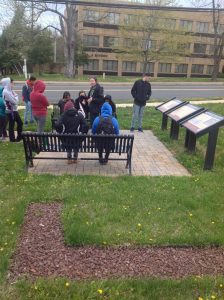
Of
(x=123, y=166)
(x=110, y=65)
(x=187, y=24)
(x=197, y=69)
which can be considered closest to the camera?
(x=123, y=166)

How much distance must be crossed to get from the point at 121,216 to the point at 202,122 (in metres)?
3.00

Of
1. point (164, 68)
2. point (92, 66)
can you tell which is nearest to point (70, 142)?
point (92, 66)

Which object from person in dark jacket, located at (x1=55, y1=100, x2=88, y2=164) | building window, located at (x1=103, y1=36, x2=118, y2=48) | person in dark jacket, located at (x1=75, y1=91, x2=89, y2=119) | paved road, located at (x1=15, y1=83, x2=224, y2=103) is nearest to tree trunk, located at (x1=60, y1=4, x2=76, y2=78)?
paved road, located at (x1=15, y1=83, x2=224, y2=103)

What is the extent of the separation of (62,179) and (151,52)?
35.4 meters

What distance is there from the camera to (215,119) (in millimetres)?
6594

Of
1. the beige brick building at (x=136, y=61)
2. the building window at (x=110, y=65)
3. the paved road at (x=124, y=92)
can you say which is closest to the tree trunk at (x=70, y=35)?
the paved road at (x=124, y=92)

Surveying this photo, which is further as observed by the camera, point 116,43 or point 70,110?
point 116,43

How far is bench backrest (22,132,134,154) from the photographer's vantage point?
6.32m

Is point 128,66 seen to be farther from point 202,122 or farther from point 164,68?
point 202,122

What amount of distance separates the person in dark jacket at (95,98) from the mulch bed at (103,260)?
5.15 meters

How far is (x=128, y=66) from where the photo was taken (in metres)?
50.8

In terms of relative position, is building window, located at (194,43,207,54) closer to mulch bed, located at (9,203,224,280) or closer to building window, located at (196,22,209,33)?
building window, located at (196,22,209,33)

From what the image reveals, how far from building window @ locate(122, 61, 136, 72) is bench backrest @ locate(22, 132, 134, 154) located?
45.3m

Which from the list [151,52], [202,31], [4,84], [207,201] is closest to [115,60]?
[151,52]
